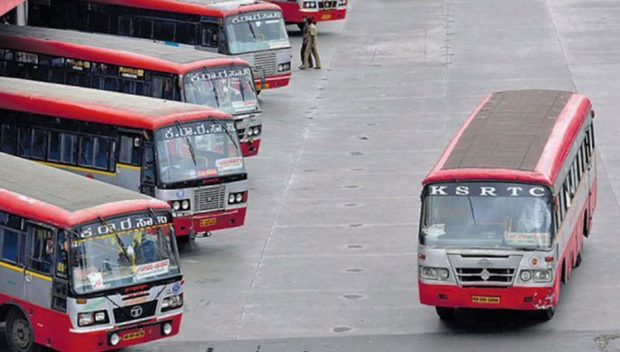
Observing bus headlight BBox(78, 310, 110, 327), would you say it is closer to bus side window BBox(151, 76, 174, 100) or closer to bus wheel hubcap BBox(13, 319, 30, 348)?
bus wheel hubcap BBox(13, 319, 30, 348)

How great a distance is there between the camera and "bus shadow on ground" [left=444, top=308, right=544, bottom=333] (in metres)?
27.3

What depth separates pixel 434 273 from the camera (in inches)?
1033

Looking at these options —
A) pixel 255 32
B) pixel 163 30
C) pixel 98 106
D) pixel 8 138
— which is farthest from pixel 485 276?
pixel 163 30

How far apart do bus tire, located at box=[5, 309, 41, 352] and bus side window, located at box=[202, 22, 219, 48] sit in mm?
22778

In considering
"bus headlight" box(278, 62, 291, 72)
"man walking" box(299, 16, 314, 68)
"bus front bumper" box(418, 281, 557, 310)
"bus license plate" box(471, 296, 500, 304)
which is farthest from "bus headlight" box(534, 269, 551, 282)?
"man walking" box(299, 16, 314, 68)

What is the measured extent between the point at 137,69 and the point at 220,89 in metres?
2.78

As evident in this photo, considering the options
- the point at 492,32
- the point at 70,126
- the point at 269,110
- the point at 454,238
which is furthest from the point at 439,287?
the point at 492,32

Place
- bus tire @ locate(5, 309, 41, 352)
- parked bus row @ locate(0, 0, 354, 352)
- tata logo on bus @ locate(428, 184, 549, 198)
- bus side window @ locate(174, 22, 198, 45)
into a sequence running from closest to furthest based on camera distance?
1. parked bus row @ locate(0, 0, 354, 352)
2. bus tire @ locate(5, 309, 41, 352)
3. tata logo on bus @ locate(428, 184, 549, 198)
4. bus side window @ locate(174, 22, 198, 45)

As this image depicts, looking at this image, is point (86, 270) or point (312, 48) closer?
point (86, 270)

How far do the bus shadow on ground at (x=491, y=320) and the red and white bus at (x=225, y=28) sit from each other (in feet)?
66.3

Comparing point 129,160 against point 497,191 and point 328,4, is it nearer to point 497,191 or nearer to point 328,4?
point 497,191

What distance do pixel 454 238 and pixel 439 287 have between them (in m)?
0.85

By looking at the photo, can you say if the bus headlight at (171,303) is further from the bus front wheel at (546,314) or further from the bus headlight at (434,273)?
the bus front wheel at (546,314)

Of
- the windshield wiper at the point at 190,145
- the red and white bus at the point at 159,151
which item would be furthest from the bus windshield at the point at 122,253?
the windshield wiper at the point at 190,145
